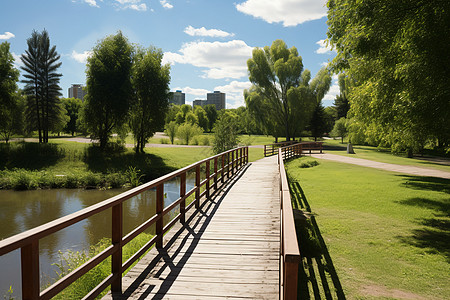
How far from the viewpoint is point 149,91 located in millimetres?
28625

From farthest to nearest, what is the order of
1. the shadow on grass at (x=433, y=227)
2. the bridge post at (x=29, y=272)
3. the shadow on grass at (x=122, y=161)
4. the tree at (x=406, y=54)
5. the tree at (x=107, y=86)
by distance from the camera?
the tree at (x=107, y=86) → the shadow on grass at (x=122, y=161) → the tree at (x=406, y=54) → the shadow on grass at (x=433, y=227) → the bridge post at (x=29, y=272)

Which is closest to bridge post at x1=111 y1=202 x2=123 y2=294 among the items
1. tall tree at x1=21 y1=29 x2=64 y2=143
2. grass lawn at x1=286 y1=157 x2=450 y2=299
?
grass lawn at x1=286 y1=157 x2=450 y2=299

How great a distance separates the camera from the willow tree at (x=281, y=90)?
1623 inches

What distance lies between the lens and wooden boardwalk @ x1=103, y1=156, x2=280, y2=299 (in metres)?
3.57

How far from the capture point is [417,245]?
24.6 ft

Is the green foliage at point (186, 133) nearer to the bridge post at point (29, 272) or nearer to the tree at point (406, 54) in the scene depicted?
the tree at point (406, 54)

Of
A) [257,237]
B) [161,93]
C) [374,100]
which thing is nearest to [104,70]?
[161,93]

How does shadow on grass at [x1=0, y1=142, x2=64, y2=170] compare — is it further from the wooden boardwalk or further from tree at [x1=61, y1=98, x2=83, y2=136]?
tree at [x1=61, y1=98, x2=83, y2=136]

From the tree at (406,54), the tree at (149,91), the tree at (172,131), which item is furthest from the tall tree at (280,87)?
the tree at (406,54)

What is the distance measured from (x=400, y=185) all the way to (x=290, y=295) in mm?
15361

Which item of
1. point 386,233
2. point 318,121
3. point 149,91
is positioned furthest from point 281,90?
point 386,233

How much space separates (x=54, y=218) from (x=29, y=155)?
17.8 metres

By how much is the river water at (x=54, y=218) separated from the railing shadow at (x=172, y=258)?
3.93m

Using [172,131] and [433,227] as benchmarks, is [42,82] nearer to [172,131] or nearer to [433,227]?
[172,131]
